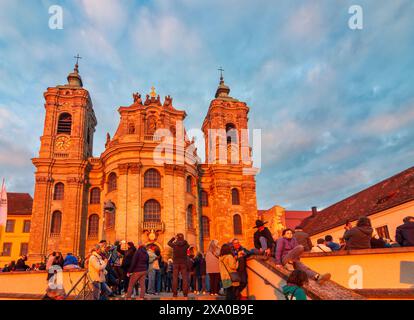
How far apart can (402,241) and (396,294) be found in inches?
122

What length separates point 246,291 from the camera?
968 centimetres

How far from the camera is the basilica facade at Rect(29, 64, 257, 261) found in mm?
30406

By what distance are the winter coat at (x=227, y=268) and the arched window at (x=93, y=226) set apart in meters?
27.7

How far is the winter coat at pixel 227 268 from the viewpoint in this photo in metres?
8.98

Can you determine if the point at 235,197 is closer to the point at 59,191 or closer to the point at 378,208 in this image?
Answer: the point at 378,208

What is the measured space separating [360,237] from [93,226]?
97.1 feet

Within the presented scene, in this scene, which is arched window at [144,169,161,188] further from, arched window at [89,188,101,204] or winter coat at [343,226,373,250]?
winter coat at [343,226,373,250]

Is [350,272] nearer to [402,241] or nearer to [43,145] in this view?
[402,241]

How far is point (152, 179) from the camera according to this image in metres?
31.4

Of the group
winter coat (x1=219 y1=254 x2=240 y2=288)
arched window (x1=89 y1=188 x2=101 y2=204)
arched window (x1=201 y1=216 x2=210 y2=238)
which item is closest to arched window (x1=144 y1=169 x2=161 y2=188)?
arched window (x1=89 y1=188 x2=101 y2=204)

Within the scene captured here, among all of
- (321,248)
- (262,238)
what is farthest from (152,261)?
(321,248)

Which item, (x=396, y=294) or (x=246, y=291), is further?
(x=246, y=291)
